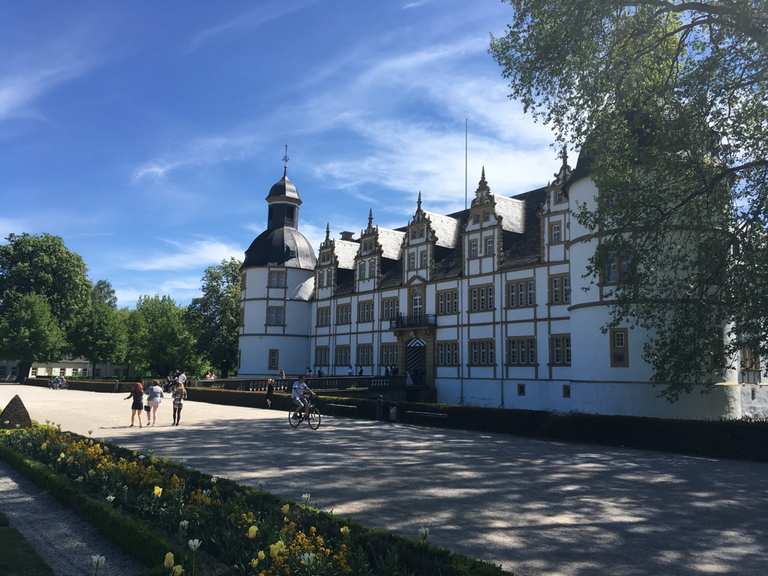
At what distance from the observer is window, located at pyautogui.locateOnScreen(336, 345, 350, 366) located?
2040 inches

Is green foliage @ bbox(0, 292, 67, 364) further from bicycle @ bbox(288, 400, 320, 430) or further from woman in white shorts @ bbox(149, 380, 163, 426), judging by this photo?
bicycle @ bbox(288, 400, 320, 430)

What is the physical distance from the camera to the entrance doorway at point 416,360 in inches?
1743

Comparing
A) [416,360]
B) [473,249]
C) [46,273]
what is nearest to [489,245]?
[473,249]

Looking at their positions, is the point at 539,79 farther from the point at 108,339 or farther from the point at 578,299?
the point at 108,339

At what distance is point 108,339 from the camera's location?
71.6m

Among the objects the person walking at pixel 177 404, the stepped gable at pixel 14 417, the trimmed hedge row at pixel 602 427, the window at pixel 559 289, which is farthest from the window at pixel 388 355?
the stepped gable at pixel 14 417

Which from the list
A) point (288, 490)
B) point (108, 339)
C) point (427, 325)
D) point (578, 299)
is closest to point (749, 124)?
point (578, 299)

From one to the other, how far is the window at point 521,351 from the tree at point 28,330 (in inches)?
1943

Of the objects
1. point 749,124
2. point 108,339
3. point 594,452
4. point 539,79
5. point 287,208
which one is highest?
point 287,208

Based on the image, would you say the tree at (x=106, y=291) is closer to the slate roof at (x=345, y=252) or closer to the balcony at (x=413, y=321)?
the slate roof at (x=345, y=252)

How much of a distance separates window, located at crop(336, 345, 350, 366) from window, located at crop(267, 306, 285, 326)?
20.5 ft

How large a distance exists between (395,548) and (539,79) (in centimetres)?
1778

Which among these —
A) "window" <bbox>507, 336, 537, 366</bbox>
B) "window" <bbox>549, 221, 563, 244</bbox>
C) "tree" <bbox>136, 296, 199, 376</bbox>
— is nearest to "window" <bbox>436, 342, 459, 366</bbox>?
→ "window" <bbox>507, 336, 537, 366</bbox>

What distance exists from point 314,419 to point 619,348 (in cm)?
1347
